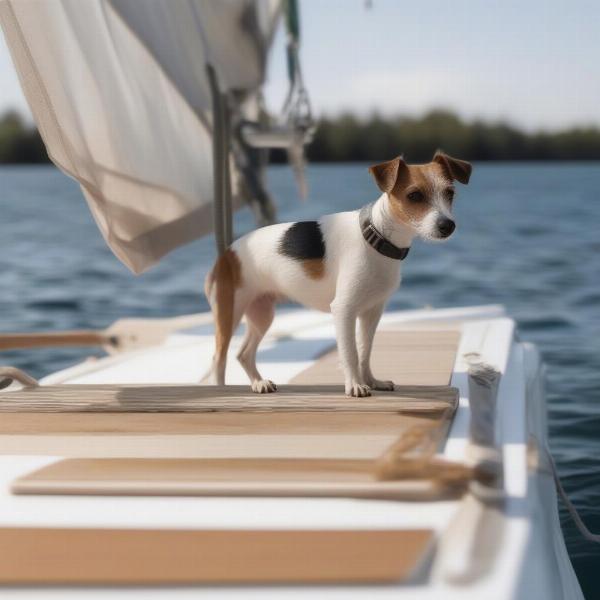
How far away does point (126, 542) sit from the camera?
5.69 feet

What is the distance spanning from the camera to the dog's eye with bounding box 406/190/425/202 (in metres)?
2.38

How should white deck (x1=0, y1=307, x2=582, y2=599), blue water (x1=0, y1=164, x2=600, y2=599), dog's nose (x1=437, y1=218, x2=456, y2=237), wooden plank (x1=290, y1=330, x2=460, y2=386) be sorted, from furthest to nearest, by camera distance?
blue water (x1=0, y1=164, x2=600, y2=599), wooden plank (x1=290, y1=330, x2=460, y2=386), dog's nose (x1=437, y1=218, x2=456, y2=237), white deck (x1=0, y1=307, x2=582, y2=599)

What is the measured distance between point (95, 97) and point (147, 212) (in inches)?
18.4

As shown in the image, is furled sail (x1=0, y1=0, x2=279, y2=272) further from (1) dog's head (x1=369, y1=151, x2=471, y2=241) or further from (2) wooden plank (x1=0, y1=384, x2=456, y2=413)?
(1) dog's head (x1=369, y1=151, x2=471, y2=241)

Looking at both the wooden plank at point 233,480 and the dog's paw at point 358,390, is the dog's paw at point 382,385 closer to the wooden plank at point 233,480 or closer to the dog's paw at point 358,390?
the dog's paw at point 358,390

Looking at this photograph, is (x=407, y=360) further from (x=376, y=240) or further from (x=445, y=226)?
(x=445, y=226)

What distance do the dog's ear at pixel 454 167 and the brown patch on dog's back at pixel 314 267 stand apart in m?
0.36

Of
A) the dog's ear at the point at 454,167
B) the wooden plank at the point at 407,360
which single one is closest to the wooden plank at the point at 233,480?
the dog's ear at the point at 454,167

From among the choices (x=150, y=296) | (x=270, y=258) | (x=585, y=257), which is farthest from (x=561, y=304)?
(x=270, y=258)

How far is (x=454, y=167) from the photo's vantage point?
2457 mm

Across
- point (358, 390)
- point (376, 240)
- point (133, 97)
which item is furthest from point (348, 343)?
point (133, 97)

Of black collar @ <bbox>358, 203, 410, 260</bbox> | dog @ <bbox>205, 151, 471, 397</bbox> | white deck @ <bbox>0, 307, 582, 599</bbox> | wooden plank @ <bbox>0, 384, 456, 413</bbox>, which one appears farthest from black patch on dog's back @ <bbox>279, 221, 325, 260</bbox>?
white deck @ <bbox>0, 307, 582, 599</bbox>

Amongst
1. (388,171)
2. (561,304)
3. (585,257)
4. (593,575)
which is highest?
(388,171)

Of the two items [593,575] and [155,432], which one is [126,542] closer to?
[155,432]
